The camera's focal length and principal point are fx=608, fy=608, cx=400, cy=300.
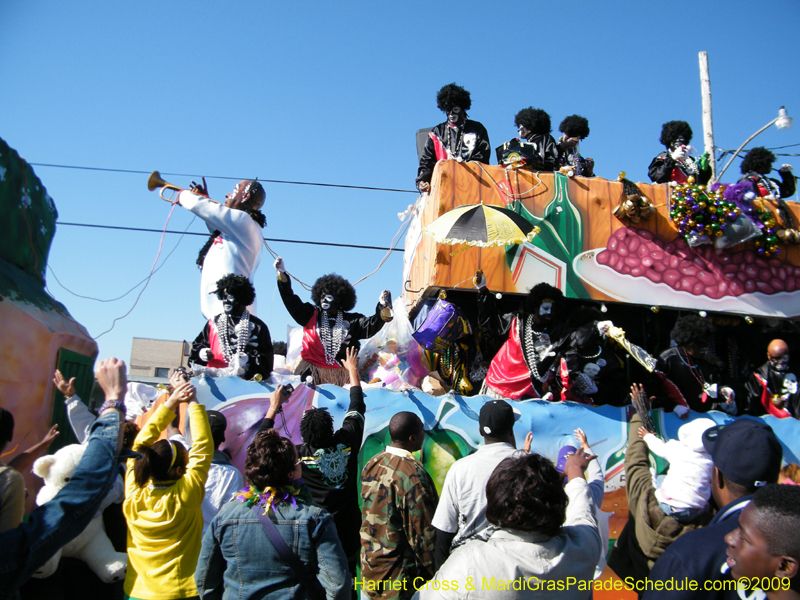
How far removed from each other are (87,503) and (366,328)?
474 cm

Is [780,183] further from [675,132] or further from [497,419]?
[497,419]

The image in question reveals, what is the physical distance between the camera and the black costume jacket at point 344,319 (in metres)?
6.59

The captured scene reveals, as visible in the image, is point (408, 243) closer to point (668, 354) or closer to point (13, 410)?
point (668, 354)

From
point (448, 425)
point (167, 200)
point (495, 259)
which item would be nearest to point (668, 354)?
point (495, 259)

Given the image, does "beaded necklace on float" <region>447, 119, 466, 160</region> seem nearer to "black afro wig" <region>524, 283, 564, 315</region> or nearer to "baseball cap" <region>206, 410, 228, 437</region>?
"black afro wig" <region>524, 283, 564, 315</region>

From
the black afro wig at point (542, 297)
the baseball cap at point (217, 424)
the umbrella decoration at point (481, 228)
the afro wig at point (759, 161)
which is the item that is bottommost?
the baseball cap at point (217, 424)

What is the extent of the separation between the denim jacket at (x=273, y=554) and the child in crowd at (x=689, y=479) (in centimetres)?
161

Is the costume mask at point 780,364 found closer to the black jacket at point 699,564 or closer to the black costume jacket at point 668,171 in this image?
the black costume jacket at point 668,171

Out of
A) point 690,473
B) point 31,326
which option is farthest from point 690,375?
point 31,326

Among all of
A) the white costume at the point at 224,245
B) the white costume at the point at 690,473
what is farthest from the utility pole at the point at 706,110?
the white costume at the point at 690,473

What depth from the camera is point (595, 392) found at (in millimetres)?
6219

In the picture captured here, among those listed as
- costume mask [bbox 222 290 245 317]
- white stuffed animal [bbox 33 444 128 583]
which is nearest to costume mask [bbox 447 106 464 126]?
costume mask [bbox 222 290 245 317]

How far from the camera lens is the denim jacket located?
105 inches

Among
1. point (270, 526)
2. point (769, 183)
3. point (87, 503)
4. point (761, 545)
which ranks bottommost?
point (270, 526)
